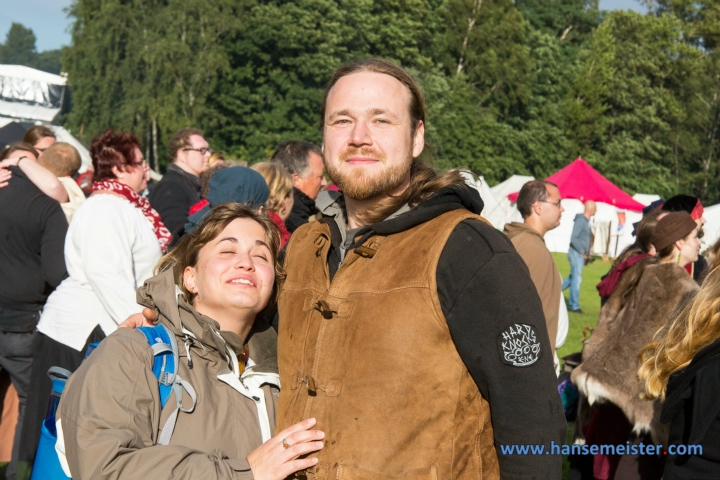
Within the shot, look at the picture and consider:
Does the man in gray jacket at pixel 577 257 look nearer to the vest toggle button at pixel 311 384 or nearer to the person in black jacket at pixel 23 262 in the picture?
the person in black jacket at pixel 23 262

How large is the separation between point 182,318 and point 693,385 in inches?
68.8

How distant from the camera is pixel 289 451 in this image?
7.43 ft

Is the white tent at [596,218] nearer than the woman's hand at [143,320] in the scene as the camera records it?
No

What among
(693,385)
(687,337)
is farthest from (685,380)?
(687,337)

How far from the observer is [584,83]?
53.0 m

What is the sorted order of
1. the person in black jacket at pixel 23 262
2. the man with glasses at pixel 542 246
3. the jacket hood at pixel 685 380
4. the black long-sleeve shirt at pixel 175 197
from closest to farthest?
the jacket hood at pixel 685 380 < the person in black jacket at pixel 23 262 < the man with glasses at pixel 542 246 < the black long-sleeve shirt at pixel 175 197

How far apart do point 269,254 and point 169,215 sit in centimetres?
377

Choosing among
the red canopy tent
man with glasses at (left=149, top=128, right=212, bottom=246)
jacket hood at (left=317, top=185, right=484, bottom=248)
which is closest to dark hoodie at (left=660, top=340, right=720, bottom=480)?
jacket hood at (left=317, top=185, right=484, bottom=248)

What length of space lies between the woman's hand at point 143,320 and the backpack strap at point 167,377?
193 millimetres

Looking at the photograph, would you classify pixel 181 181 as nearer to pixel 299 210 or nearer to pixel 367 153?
pixel 299 210

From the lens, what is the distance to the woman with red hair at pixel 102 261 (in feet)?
13.5

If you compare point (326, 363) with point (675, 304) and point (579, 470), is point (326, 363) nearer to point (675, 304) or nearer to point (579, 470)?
point (675, 304)

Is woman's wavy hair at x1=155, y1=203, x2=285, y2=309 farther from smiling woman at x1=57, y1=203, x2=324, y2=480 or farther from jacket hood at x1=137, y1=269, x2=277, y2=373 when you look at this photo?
jacket hood at x1=137, y1=269, x2=277, y2=373

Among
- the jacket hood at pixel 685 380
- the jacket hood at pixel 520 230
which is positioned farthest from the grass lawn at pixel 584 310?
the jacket hood at pixel 685 380
